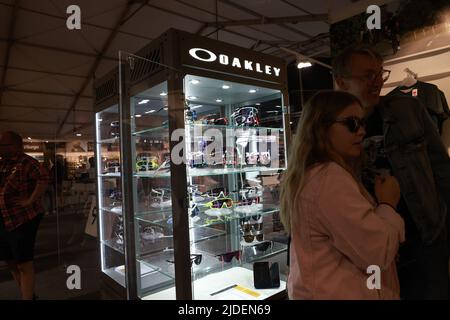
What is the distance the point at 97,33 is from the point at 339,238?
7540 millimetres

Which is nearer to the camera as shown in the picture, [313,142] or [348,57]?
[313,142]

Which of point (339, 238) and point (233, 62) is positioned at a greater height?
point (233, 62)

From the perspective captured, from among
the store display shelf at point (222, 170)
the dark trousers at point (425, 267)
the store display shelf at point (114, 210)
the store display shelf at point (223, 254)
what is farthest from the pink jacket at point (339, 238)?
the store display shelf at point (114, 210)

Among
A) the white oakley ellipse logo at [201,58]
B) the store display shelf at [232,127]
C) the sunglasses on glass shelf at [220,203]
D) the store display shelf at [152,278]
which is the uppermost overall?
the white oakley ellipse logo at [201,58]

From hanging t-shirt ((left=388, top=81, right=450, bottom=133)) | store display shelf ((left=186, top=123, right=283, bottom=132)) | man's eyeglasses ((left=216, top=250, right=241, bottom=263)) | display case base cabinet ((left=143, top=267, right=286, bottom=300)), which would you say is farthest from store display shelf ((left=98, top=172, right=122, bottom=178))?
hanging t-shirt ((left=388, top=81, right=450, bottom=133))

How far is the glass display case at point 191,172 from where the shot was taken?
2162mm

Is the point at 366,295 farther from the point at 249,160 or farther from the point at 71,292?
the point at 71,292

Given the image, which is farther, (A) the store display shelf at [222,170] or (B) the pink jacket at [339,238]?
(A) the store display shelf at [222,170]

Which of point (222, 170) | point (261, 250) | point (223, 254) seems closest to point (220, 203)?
point (222, 170)

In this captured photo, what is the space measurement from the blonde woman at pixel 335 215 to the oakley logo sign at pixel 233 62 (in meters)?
1.38

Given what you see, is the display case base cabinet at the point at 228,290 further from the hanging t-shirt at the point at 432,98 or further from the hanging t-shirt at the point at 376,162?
the hanging t-shirt at the point at 432,98

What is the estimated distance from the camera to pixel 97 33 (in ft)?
22.6

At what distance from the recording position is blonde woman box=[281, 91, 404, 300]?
3.05ft

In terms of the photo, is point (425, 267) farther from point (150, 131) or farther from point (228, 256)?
point (150, 131)
